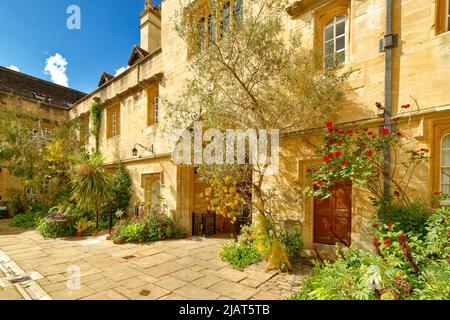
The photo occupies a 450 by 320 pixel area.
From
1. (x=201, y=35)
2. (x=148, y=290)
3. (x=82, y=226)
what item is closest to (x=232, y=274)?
(x=148, y=290)

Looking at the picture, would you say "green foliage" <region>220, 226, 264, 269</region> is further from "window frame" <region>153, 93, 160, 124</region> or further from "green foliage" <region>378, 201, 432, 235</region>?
"window frame" <region>153, 93, 160, 124</region>

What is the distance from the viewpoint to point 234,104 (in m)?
5.47

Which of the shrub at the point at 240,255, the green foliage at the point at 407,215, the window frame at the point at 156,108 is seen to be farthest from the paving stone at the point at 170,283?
the window frame at the point at 156,108

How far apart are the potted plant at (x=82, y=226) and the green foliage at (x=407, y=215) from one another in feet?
31.9

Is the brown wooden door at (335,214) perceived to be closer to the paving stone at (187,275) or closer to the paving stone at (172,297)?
the paving stone at (187,275)

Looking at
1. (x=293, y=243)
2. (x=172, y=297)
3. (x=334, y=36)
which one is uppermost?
(x=334, y=36)

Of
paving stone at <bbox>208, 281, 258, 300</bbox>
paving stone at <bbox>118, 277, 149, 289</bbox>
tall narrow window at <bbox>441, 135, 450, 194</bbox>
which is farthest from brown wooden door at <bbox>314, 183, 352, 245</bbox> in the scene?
paving stone at <bbox>118, 277, 149, 289</bbox>

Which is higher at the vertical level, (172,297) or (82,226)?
(172,297)

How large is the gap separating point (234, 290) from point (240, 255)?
62.9 inches

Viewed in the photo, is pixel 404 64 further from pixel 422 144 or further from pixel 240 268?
pixel 240 268

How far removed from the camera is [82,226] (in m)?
8.95

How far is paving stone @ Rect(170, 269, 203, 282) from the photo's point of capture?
15.6 ft

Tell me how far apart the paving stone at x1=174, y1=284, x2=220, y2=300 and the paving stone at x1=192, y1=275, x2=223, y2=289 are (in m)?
0.17

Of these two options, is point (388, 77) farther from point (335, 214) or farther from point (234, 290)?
point (234, 290)
